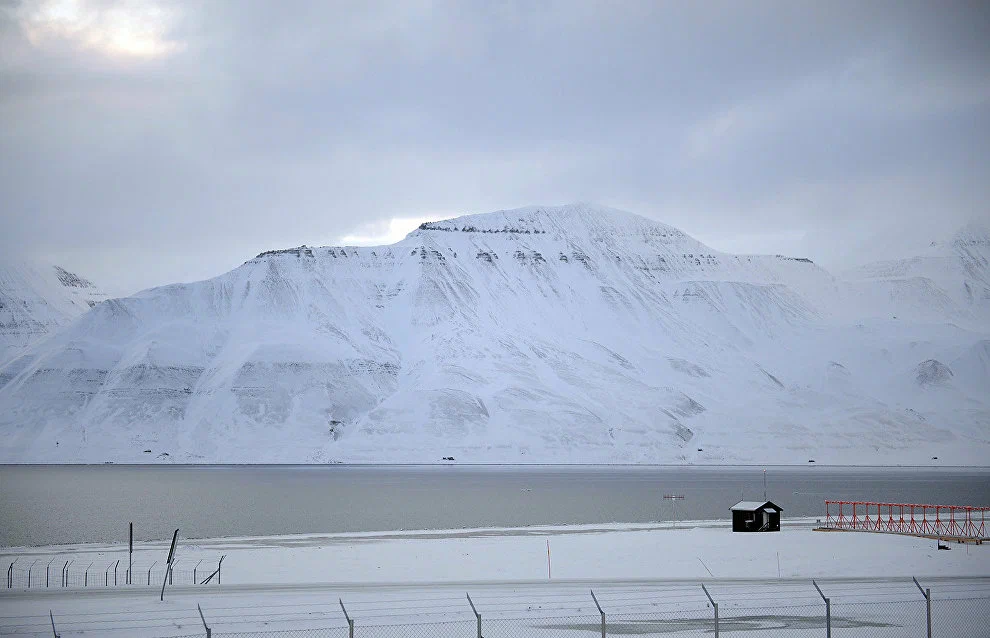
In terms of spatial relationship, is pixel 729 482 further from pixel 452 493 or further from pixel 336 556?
pixel 336 556

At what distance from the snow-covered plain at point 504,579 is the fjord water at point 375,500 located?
60.0 ft

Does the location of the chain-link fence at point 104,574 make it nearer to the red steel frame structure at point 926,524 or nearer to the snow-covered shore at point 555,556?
the snow-covered shore at point 555,556

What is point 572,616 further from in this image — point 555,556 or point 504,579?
point 555,556

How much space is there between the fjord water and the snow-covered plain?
18276 millimetres

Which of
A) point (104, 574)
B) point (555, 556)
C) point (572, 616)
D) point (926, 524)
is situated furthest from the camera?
point (926, 524)

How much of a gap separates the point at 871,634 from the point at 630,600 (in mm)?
10041

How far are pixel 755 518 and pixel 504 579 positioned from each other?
2950cm

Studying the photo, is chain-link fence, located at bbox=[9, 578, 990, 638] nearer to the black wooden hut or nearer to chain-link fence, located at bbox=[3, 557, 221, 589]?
chain-link fence, located at bbox=[3, 557, 221, 589]

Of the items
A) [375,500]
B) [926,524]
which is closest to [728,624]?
[926,524]

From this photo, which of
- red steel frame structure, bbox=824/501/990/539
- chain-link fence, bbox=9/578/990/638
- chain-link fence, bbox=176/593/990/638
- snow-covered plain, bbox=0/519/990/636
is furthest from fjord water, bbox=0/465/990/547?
chain-link fence, bbox=176/593/990/638

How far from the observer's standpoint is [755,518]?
237 feet

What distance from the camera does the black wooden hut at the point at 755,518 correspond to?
236ft

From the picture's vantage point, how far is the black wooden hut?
71.9 meters

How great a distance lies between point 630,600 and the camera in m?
41.5
